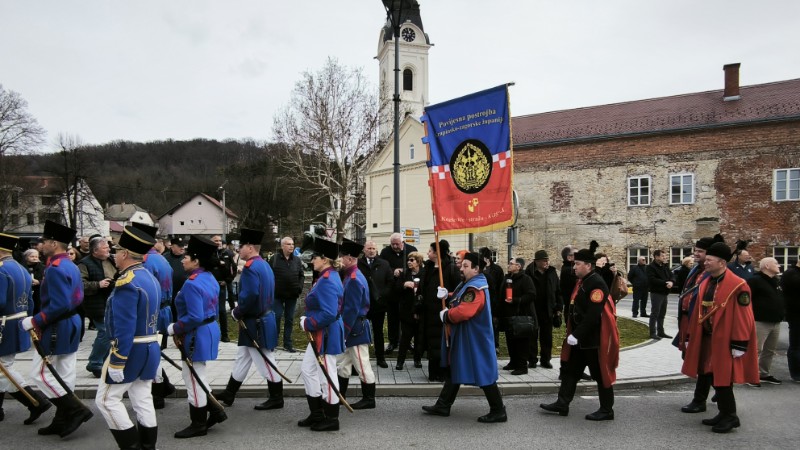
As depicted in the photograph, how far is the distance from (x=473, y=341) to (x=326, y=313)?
5.49 feet

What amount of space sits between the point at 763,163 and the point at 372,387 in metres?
26.2

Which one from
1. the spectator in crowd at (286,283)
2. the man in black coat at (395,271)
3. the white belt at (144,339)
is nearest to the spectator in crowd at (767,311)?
the man in black coat at (395,271)

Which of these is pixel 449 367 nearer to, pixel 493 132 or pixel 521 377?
pixel 521 377

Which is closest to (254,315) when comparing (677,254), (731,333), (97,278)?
(97,278)

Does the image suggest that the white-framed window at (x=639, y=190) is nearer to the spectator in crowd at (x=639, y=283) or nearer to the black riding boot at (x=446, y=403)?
the spectator in crowd at (x=639, y=283)

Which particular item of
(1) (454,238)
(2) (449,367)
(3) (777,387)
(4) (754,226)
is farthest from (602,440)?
(1) (454,238)

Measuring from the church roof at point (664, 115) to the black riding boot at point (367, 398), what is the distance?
26159 mm

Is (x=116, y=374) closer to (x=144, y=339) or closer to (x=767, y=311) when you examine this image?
(x=144, y=339)

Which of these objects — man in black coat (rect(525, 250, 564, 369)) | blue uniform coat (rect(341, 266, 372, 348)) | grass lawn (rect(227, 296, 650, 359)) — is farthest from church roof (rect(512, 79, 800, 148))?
blue uniform coat (rect(341, 266, 372, 348))

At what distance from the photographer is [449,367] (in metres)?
6.45

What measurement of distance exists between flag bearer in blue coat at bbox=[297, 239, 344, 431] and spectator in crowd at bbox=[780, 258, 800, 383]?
6.72 metres

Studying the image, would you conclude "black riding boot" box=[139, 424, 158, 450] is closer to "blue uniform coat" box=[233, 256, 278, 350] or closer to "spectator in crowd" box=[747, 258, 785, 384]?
"blue uniform coat" box=[233, 256, 278, 350]

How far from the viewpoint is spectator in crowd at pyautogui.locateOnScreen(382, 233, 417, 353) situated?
895 cm

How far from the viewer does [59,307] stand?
5531 millimetres
